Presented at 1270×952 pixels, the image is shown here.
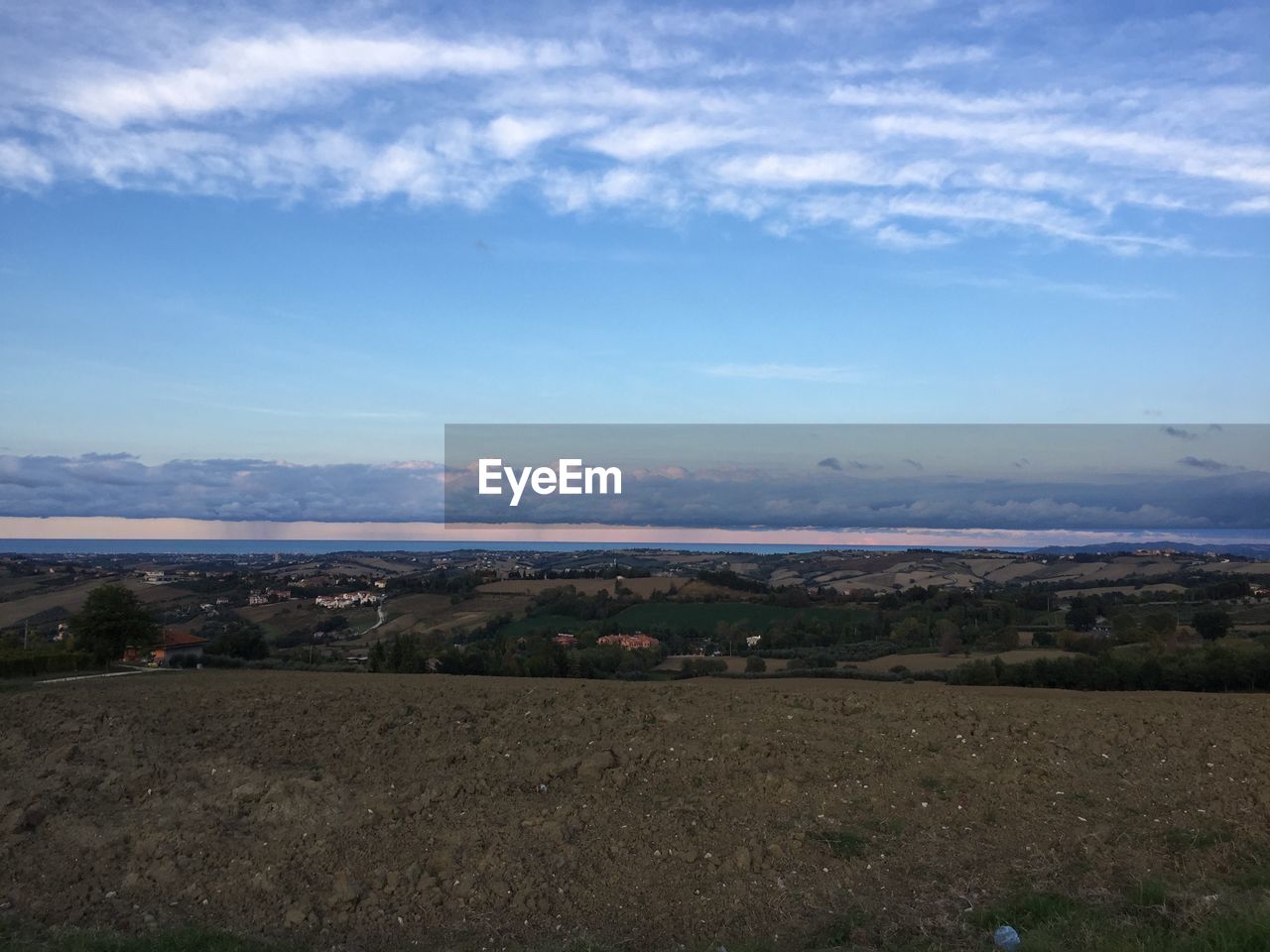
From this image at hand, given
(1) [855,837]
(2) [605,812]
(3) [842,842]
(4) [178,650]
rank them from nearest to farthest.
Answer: (3) [842,842], (1) [855,837], (2) [605,812], (4) [178,650]

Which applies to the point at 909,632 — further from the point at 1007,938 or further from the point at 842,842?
the point at 1007,938

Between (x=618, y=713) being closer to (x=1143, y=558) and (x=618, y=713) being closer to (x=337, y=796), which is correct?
(x=337, y=796)

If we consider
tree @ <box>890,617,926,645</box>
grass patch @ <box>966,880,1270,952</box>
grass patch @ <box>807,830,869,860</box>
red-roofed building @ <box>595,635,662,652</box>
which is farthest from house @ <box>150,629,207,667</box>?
grass patch @ <box>966,880,1270,952</box>

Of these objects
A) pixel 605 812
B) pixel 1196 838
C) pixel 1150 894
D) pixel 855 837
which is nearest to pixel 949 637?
pixel 1196 838

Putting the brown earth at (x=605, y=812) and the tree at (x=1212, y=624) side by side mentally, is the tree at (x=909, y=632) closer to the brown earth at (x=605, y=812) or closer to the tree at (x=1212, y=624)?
the tree at (x=1212, y=624)

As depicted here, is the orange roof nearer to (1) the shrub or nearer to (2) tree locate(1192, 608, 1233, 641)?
(1) the shrub

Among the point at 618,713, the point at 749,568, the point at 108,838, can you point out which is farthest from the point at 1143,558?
the point at 108,838
